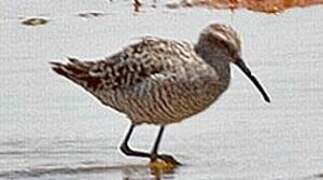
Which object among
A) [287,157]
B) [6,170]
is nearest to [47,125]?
[6,170]

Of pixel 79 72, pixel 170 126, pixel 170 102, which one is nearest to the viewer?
pixel 170 102

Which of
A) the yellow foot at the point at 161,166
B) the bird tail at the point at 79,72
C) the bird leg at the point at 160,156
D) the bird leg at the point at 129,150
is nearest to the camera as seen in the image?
the yellow foot at the point at 161,166

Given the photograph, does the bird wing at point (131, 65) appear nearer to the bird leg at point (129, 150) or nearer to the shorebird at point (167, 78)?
the shorebird at point (167, 78)

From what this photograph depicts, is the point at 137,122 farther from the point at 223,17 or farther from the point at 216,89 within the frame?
the point at 223,17

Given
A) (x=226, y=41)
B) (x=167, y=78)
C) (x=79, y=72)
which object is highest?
(x=226, y=41)

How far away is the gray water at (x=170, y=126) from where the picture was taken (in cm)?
997

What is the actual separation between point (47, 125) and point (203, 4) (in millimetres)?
Result: 5081

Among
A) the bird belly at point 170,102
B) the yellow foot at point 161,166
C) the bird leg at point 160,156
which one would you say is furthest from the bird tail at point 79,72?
the yellow foot at point 161,166

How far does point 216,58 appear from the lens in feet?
33.2

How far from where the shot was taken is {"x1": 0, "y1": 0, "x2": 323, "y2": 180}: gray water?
9.97 meters

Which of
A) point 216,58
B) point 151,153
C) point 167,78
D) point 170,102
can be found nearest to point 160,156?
point 151,153

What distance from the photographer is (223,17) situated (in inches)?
584

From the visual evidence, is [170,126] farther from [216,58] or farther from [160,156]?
[216,58]

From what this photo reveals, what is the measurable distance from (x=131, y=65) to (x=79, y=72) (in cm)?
42
